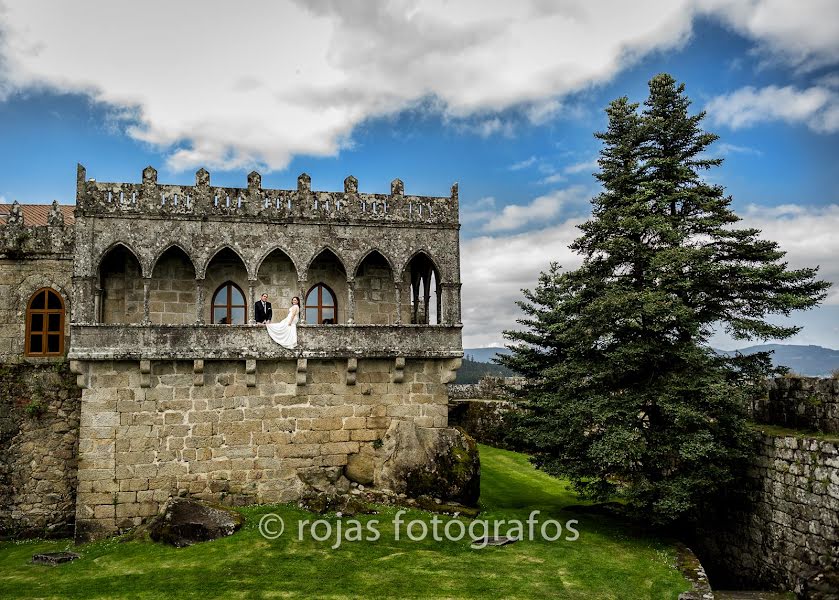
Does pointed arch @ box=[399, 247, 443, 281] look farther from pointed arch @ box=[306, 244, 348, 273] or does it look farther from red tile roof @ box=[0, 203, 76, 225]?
red tile roof @ box=[0, 203, 76, 225]

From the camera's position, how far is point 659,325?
15.8 meters

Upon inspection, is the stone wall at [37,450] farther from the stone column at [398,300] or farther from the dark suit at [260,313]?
the stone column at [398,300]

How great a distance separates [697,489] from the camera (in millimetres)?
15188

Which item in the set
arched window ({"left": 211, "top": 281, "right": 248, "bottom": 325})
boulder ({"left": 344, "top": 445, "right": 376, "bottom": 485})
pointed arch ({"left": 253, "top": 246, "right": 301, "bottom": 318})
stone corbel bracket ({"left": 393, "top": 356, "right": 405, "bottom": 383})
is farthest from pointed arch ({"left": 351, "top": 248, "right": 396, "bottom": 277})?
boulder ({"left": 344, "top": 445, "right": 376, "bottom": 485})

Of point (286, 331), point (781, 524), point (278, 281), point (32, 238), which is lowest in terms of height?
point (781, 524)

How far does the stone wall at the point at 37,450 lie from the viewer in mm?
18594

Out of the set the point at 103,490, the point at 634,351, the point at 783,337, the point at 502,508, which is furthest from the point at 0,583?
the point at 783,337

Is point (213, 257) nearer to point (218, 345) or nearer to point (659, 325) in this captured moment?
point (218, 345)

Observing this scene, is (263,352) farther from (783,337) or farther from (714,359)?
(783,337)

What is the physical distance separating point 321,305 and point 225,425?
4.45 m

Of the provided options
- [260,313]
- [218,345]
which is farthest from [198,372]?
[260,313]

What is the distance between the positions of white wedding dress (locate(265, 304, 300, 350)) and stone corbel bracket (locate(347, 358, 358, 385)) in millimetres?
1621

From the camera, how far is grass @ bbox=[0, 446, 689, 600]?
1260 cm

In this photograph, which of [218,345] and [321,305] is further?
[321,305]
